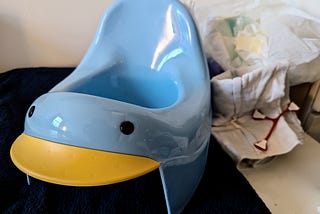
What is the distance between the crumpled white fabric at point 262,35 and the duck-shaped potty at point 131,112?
11cm

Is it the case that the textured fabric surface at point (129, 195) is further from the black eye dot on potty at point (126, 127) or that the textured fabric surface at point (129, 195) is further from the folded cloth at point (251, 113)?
the black eye dot on potty at point (126, 127)

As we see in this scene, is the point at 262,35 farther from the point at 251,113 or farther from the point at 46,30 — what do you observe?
the point at 46,30

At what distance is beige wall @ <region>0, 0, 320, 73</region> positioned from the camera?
89 centimetres

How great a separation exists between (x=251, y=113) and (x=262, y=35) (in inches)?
7.9

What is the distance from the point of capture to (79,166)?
0.43 m

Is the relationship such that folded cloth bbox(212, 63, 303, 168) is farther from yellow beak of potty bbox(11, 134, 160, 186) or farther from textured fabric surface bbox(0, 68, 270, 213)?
yellow beak of potty bbox(11, 134, 160, 186)

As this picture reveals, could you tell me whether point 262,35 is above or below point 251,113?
above

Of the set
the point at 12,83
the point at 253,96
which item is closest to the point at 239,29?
the point at 253,96

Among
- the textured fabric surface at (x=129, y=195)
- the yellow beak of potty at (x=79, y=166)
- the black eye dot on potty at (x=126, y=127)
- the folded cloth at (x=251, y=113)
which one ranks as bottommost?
the textured fabric surface at (x=129, y=195)

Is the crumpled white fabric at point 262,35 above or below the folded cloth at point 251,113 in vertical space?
above

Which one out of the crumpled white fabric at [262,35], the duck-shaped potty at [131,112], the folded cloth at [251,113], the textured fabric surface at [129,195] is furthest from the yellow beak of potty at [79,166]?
the crumpled white fabric at [262,35]

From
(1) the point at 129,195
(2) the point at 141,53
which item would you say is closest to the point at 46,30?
(2) the point at 141,53

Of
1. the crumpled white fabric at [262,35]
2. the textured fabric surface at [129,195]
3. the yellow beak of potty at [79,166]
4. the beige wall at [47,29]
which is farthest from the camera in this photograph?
the beige wall at [47,29]

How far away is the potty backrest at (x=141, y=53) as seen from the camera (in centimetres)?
64
